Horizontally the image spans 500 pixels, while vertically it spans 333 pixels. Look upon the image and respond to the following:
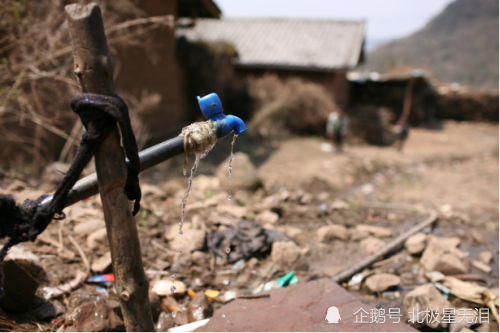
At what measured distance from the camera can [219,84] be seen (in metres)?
11.8

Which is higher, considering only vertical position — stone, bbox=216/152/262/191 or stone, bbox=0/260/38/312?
stone, bbox=0/260/38/312

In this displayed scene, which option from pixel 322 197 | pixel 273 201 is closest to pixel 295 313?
pixel 273 201

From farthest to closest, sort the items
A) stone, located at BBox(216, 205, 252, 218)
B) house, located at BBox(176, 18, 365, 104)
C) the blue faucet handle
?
house, located at BBox(176, 18, 365, 104) < stone, located at BBox(216, 205, 252, 218) < the blue faucet handle

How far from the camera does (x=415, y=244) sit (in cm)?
363

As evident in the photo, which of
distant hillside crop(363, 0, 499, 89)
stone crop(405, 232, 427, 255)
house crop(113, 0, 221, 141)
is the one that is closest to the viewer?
stone crop(405, 232, 427, 255)

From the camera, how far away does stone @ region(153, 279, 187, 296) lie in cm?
264

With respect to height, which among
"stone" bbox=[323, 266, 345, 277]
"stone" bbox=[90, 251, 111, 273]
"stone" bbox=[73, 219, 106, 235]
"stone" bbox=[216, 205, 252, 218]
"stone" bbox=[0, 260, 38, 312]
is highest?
"stone" bbox=[0, 260, 38, 312]

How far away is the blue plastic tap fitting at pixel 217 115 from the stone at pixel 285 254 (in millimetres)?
1962

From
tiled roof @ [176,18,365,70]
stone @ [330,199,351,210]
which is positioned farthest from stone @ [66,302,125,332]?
tiled roof @ [176,18,365,70]

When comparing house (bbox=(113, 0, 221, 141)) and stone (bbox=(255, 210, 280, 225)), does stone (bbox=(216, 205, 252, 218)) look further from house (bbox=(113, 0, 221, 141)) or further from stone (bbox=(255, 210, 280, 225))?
→ house (bbox=(113, 0, 221, 141))

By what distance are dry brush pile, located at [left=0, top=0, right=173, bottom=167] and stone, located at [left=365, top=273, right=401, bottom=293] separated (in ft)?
11.6

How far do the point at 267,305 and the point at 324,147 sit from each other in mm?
8736

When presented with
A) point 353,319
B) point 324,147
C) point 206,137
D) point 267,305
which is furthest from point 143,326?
point 324,147

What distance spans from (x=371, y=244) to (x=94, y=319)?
2.98m
